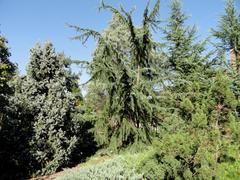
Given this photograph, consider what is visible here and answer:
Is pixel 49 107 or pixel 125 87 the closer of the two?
pixel 125 87

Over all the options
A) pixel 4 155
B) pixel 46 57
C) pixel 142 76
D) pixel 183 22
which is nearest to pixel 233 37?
pixel 183 22

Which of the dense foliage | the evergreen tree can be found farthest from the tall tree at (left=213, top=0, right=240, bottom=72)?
the evergreen tree

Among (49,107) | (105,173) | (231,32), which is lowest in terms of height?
(105,173)

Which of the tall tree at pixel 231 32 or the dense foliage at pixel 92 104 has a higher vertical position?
the tall tree at pixel 231 32

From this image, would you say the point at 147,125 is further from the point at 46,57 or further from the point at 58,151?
the point at 46,57

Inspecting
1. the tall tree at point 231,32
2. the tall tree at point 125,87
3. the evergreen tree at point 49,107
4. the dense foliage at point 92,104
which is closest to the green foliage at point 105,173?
the dense foliage at point 92,104

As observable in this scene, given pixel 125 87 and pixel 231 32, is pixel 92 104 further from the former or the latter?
pixel 231 32

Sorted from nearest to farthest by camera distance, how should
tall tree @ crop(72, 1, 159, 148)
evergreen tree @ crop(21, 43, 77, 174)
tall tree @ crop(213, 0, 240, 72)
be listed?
tall tree @ crop(72, 1, 159, 148), evergreen tree @ crop(21, 43, 77, 174), tall tree @ crop(213, 0, 240, 72)

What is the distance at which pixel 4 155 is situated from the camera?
13.0 meters

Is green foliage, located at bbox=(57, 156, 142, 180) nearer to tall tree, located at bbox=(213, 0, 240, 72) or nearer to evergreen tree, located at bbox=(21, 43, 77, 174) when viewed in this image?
evergreen tree, located at bbox=(21, 43, 77, 174)

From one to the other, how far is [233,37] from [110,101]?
416 inches

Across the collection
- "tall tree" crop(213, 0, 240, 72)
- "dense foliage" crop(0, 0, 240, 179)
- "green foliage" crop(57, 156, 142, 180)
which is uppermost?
"tall tree" crop(213, 0, 240, 72)

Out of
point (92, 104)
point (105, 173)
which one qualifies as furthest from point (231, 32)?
point (105, 173)

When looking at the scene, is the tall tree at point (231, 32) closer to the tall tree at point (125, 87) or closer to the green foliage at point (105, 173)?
the tall tree at point (125, 87)
